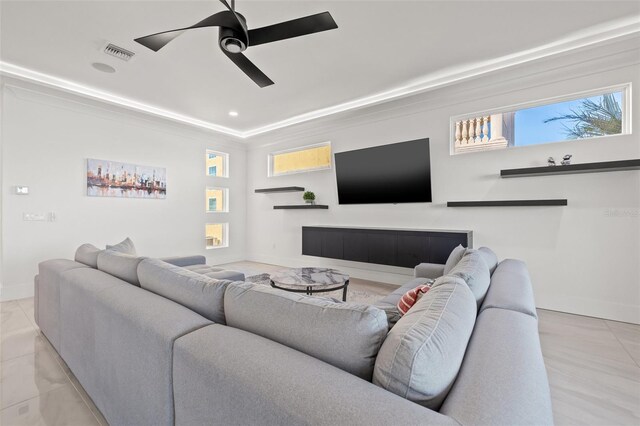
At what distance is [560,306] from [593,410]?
207 centimetres

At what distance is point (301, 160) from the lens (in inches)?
239

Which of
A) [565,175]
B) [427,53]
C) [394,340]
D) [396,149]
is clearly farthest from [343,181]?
[394,340]

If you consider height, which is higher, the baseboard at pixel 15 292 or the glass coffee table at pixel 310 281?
the glass coffee table at pixel 310 281

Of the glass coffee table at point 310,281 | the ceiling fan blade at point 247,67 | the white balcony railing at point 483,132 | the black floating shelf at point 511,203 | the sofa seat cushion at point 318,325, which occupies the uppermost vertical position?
the ceiling fan blade at point 247,67

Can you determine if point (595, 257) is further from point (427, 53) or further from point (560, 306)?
point (427, 53)

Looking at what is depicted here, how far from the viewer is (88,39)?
3010 millimetres

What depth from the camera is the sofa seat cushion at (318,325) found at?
34.5 inches

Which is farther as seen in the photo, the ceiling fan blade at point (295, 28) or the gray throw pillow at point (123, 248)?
the gray throw pillow at point (123, 248)

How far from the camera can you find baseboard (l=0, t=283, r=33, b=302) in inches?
149

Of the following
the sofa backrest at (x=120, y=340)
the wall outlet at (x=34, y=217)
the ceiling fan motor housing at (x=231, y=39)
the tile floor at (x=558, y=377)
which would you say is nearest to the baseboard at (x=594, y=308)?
the tile floor at (x=558, y=377)

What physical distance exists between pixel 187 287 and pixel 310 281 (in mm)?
1523

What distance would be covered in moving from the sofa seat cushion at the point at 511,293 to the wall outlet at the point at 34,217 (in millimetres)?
5471

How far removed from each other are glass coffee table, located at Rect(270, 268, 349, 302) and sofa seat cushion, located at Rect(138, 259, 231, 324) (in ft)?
3.99

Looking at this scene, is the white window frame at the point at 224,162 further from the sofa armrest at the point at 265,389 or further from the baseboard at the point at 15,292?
the sofa armrest at the point at 265,389
